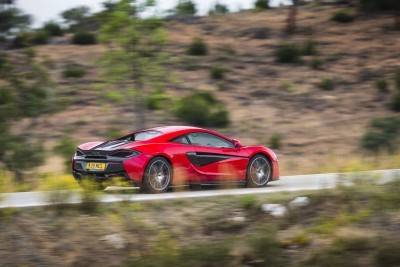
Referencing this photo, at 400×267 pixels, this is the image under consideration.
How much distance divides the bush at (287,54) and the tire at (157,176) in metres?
28.5

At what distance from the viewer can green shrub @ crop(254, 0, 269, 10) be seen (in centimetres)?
5538

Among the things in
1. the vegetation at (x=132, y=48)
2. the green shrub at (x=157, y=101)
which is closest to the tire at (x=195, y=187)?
the green shrub at (x=157, y=101)

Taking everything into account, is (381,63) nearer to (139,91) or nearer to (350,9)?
(350,9)

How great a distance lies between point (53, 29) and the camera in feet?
162

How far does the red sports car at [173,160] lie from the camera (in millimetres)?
14406

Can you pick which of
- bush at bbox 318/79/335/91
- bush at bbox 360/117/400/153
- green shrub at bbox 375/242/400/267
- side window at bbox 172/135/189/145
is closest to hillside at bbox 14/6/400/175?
bush at bbox 318/79/335/91

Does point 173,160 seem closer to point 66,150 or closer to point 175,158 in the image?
point 175,158

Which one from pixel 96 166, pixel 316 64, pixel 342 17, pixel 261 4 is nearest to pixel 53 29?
pixel 261 4

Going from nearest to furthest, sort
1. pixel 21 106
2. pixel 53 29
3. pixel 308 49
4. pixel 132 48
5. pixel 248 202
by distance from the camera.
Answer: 1. pixel 248 202
2. pixel 21 106
3. pixel 132 48
4. pixel 308 49
5. pixel 53 29

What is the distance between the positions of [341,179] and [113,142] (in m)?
4.77

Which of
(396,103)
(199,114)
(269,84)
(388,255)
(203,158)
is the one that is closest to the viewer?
(388,255)

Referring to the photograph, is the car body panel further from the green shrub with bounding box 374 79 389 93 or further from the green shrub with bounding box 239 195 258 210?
the green shrub with bounding box 374 79 389 93

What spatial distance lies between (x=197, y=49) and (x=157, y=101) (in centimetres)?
1467

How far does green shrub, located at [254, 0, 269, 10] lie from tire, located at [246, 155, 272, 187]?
39.7 m
